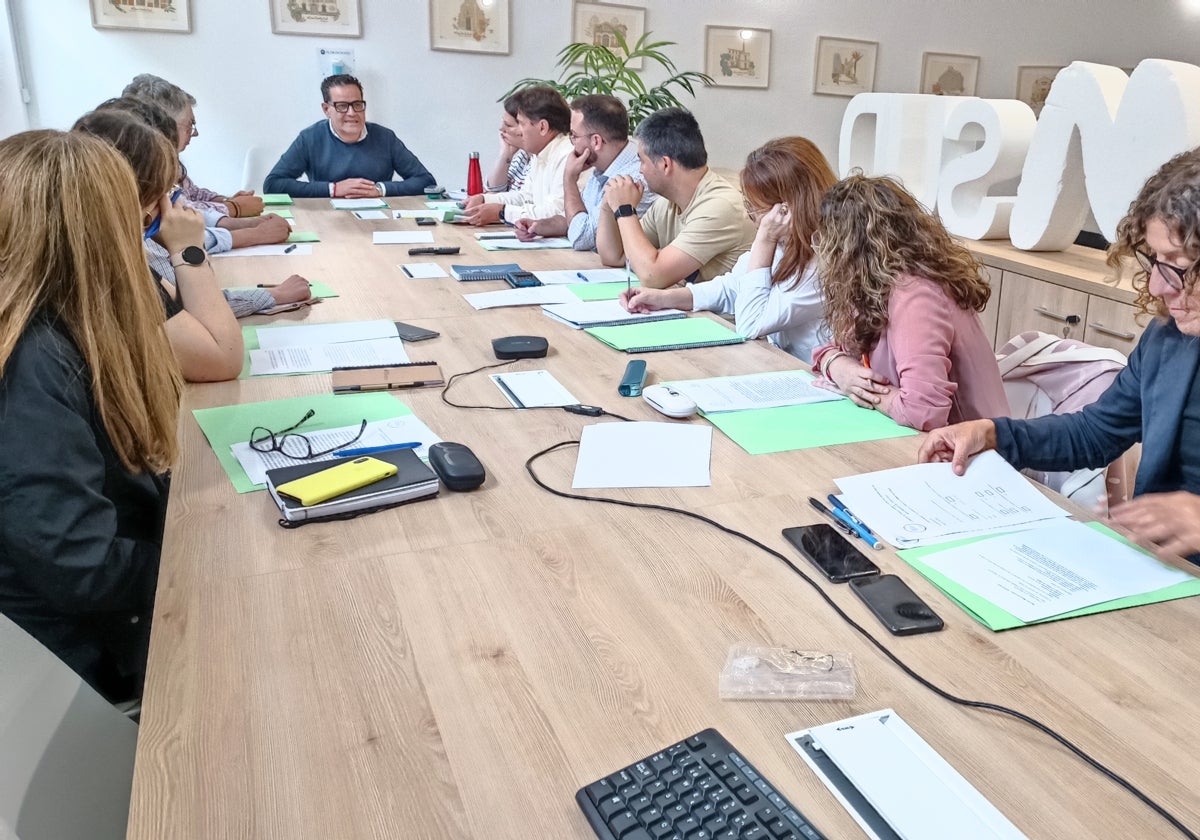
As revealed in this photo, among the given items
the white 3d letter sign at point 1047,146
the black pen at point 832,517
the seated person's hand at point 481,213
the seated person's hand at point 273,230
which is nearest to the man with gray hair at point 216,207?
the seated person's hand at point 273,230

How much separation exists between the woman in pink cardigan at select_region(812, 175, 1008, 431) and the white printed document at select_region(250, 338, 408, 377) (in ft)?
2.91

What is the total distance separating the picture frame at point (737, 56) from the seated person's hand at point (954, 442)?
4.85 m

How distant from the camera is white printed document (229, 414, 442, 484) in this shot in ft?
4.41

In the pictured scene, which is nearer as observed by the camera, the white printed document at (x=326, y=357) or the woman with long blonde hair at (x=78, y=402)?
the woman with long blonde hair at (x=78, y=402)

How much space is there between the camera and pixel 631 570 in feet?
3.60

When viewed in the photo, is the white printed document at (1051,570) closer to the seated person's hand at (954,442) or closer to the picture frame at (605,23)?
the seated person's hand at (954,442)

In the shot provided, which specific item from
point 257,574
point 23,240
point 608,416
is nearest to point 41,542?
point 257,574

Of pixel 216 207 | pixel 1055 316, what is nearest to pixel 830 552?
pixel 1055 316

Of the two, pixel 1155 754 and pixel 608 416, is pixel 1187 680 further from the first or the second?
pixel 608 416

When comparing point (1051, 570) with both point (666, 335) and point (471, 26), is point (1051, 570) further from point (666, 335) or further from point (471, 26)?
point (471, 26)

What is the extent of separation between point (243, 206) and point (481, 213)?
3.10ft

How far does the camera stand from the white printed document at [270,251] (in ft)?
9.54

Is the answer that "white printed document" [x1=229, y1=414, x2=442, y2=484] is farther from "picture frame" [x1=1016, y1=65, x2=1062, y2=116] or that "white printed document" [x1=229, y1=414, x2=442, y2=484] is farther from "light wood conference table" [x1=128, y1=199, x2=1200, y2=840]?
"picture frame" [x1=1016, y1=65, x2=1062, y2=116]

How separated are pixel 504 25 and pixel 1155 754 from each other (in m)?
5.29
